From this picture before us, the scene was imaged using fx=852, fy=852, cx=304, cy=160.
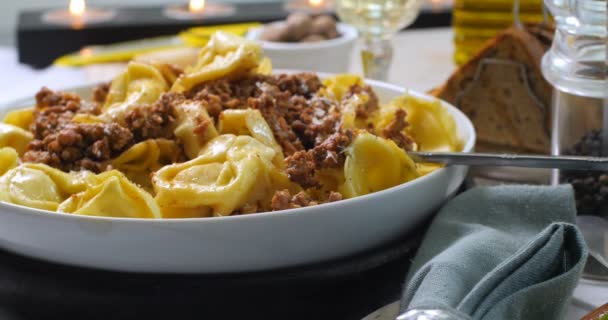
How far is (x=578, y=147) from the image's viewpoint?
1.29 m

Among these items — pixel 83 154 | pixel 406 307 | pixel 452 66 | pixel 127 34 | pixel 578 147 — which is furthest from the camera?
pixel 127 34

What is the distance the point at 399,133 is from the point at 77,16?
1.93m

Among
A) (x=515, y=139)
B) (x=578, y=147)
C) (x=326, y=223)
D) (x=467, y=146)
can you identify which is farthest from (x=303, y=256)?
(x=515, y=139)

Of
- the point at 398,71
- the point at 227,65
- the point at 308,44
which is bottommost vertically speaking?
the point at 398,71

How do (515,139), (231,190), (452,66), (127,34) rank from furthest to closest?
(127,34) < (452,66) < (515,139) < (231,190)

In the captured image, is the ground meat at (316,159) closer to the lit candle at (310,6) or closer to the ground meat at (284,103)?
the ground meat at (284,103)

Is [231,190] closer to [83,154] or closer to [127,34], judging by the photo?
[83,154]

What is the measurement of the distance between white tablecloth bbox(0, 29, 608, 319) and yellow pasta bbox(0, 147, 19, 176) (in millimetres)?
870

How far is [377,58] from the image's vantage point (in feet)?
5.73

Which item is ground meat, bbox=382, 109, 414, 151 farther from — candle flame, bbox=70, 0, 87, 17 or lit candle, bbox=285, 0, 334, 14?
candle flame, bbox=70, 0, 87, 17

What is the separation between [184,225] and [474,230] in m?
0.36

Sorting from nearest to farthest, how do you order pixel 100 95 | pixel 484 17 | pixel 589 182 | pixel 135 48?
pixel 589 182 < pixel 100 95 < pixel 484 17 < pixel 135 48

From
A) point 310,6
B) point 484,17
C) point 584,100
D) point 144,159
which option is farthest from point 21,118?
point 310,6

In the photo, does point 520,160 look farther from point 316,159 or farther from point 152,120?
point 152,120
